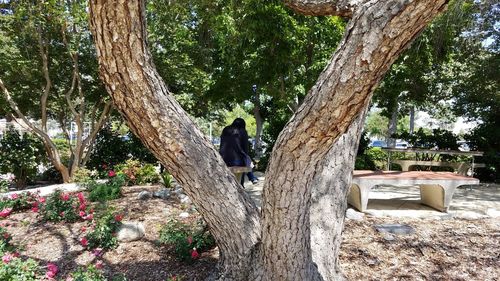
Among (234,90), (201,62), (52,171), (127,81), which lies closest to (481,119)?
(234,90)

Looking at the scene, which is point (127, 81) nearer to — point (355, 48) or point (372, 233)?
point (355, 48)

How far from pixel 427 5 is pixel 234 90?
30.7 feet

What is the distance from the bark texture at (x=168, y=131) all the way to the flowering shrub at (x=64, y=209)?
2779 millimetres

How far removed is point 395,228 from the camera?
163 inches

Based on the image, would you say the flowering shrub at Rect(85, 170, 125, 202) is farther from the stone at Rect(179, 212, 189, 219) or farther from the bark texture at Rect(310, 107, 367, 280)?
the bark texture at Rect(310, 107, 367, 280)

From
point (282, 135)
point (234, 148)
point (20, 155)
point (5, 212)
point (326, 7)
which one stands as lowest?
point (5, 212)

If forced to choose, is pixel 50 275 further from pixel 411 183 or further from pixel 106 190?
pixel 411 183

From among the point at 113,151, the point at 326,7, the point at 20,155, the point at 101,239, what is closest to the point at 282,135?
the point at 326,7

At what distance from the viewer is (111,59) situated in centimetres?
192

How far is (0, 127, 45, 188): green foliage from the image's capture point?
9516 mm

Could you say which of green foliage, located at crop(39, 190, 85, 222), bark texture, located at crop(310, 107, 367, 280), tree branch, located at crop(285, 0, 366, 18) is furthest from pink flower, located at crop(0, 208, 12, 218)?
tree branch, located at crop(285, 0, 366, 18)

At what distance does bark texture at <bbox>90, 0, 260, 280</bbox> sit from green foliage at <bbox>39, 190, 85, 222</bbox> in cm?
290

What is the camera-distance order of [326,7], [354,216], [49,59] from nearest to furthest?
[326,7], [354,216], [49,59]

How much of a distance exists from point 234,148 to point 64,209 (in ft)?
8.83
